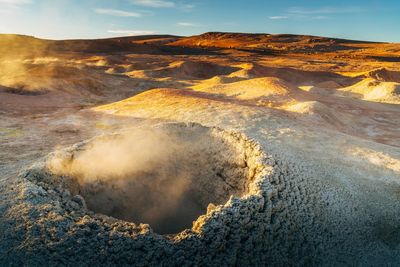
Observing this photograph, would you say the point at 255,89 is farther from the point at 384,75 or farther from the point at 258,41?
the point at 258,41

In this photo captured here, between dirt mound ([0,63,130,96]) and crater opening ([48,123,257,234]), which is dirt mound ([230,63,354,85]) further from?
crater opening ([48,123,257,234])

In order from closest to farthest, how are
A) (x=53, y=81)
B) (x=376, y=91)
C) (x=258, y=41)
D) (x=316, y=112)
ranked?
(x=316, y=112) < (x=53, y=81) < (x=376, y=91) < (x=258, y=41)

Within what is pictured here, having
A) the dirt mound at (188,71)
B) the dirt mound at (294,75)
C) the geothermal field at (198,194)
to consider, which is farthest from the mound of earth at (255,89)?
the dirt mound at (188,71)

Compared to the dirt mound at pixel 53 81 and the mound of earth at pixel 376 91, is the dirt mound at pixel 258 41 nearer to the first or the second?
the mound of earth at pixel 376 91

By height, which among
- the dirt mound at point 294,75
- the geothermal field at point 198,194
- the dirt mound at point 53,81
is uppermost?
the geothermal field at point 198,194

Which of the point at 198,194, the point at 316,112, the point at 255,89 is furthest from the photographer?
the point at 255,89

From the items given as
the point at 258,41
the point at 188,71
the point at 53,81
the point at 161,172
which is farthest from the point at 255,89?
the point at 258,41

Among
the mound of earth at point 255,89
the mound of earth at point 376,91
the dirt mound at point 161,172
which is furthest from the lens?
the mound of earth at point 376,91

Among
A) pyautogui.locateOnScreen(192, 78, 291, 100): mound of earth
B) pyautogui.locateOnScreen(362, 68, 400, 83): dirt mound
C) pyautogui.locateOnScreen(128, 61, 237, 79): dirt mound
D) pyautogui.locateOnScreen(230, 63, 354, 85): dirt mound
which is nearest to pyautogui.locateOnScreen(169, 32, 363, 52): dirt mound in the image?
pyautogui.locateOnScreen(128, 61, 237, 79): dirt mound
